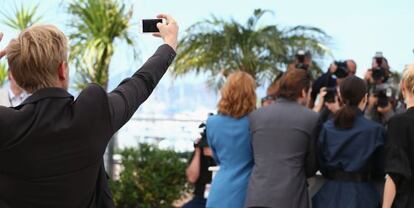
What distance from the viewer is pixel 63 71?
7.94 feet

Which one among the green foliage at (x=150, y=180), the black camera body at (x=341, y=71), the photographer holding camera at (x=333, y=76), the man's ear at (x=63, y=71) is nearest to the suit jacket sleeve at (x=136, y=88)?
the man's ear at (x=63, y=71)

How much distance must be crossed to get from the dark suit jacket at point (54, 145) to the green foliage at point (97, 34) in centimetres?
831

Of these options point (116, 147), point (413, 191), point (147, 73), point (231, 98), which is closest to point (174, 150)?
point (116, 147)

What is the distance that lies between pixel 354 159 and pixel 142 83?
2548 mm

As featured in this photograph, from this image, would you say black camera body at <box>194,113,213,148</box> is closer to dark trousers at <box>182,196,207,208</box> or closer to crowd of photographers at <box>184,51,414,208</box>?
crowd of photographers at <box>184,51,414,208</box>

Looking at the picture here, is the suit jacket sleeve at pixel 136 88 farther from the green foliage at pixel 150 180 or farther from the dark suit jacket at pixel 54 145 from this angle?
the green foliage at pixel 150 180

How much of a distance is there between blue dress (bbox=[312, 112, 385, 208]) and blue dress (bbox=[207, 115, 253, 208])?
56 cm

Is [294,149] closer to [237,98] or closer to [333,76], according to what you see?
[237,98]

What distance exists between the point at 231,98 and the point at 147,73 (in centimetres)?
268

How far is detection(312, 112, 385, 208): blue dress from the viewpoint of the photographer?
4766 mm

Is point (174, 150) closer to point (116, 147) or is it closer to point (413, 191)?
point (116, 147)

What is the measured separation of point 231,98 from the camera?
524 centimetres

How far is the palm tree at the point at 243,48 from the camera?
1189 cm

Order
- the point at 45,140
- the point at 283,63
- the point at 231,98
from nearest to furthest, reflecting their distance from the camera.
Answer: the point at 45,140 < the point at 231,98 < the point at 283,63
